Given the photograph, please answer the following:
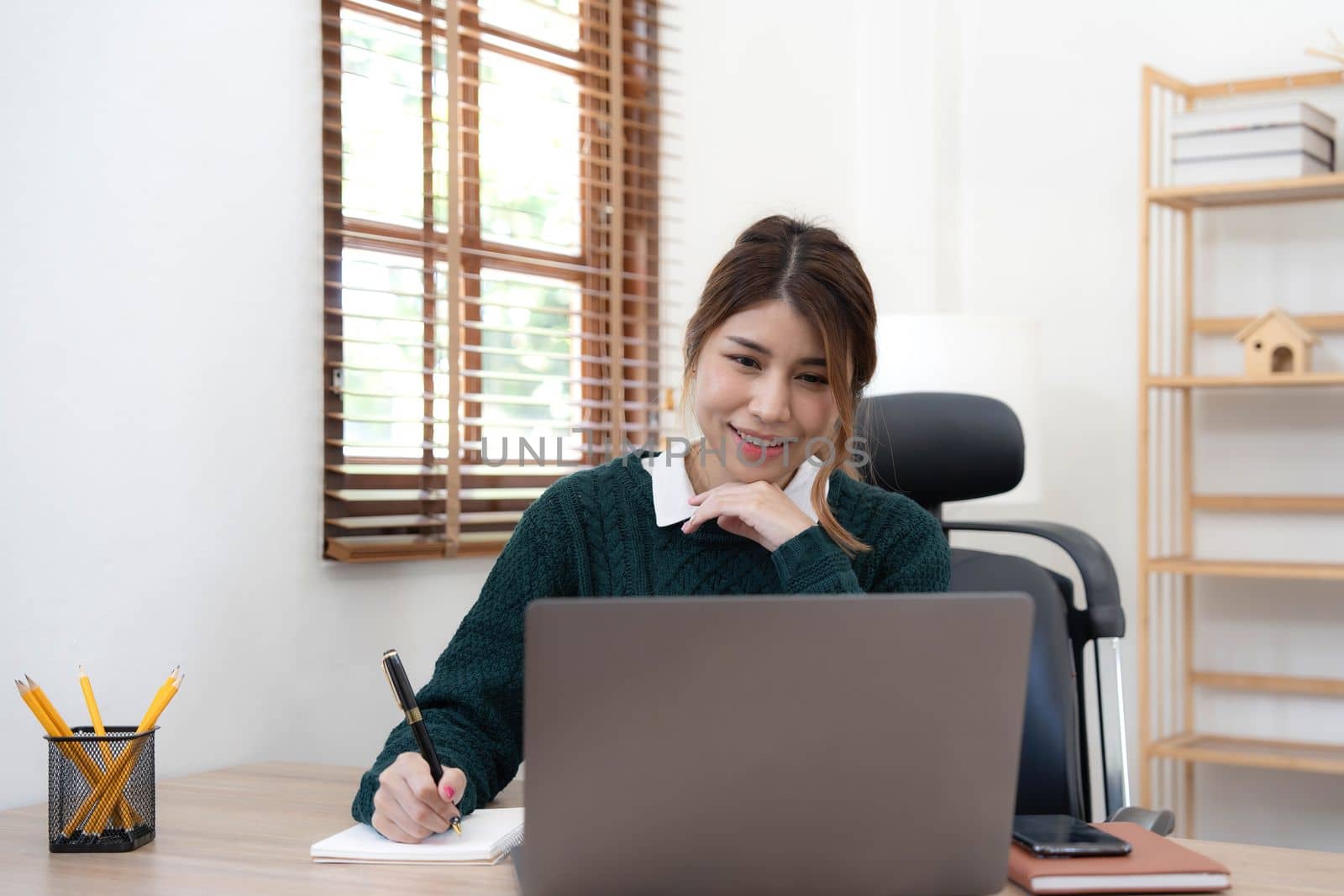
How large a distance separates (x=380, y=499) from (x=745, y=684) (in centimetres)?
136

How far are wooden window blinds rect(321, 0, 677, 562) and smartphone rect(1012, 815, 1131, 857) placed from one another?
1.17 meters

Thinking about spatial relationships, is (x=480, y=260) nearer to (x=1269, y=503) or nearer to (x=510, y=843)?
(x=510, y=843)

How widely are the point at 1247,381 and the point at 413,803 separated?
7.38ft

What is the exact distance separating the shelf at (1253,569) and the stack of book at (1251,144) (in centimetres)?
83

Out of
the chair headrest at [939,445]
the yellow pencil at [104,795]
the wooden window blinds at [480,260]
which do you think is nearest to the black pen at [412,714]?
the yellow pencil at [104,795]

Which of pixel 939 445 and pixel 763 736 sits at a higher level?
pixel 939 445

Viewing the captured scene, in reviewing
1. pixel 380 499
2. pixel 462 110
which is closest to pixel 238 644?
pixel 380 499

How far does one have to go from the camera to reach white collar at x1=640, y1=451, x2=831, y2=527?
1.60 meters

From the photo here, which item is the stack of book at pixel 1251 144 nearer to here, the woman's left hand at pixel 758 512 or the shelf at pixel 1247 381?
the shelf at pixel 1247 381

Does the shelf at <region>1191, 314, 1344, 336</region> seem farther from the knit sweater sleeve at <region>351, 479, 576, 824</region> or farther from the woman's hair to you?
the knit sweater sleeve at <region>351, 479, 576, 824</region>

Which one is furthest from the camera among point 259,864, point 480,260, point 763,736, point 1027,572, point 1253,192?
point 1253,192

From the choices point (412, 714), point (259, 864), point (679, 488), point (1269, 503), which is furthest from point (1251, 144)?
point (259, 864)

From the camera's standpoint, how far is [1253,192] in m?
2.87

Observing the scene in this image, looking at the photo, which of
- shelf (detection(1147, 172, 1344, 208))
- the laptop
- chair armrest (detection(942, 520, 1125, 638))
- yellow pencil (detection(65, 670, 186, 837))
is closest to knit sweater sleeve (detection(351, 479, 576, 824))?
yellow pencil (detection(65, 670, 186, 837))
